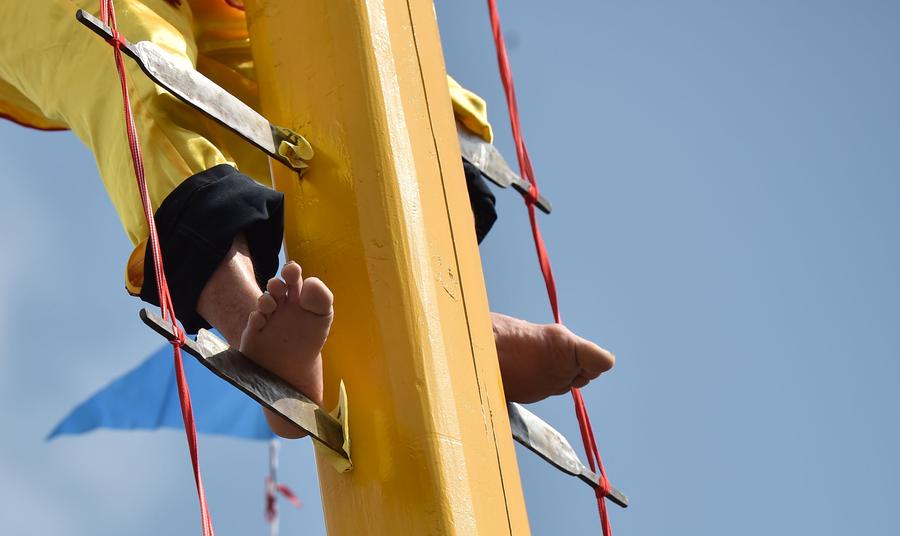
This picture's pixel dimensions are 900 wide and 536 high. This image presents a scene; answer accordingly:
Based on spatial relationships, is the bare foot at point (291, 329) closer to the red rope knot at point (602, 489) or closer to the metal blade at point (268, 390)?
the metal blade at point (268, 390)

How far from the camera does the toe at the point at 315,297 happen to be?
Result: 5.47 ft

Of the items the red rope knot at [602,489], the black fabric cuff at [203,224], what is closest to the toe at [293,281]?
the black fabric cuff at [203,224]

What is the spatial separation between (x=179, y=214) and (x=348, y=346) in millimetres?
267

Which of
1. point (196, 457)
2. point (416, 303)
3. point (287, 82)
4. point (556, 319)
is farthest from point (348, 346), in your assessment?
point (556, 319)

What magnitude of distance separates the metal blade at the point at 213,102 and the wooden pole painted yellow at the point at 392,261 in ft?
0.11

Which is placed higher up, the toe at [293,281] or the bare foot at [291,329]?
the toe at [293,281]

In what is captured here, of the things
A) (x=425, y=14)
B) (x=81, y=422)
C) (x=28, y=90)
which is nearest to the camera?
(x=425, y=14)

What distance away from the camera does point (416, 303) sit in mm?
1726

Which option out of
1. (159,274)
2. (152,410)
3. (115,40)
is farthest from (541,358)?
(152,410)

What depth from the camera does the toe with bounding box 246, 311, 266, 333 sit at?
5.57ft

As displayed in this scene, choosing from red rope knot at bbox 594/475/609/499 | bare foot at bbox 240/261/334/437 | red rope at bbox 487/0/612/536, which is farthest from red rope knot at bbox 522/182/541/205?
bare foot at bbox 240/261/334/437

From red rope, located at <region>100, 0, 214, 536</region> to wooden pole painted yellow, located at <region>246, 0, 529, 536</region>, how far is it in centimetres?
17

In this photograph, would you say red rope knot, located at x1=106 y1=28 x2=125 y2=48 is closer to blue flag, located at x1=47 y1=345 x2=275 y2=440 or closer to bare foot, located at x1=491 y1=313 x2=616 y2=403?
bare foot, located at x1=491 y1=313 x2=616 y2=403

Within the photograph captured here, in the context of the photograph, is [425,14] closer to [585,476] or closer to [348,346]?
[348,346]
